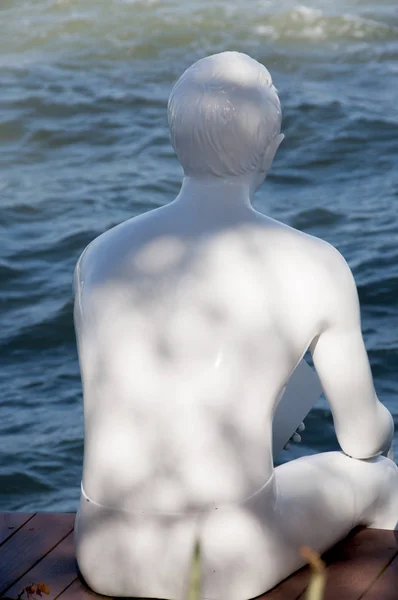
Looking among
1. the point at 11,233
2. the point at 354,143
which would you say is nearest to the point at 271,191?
the point at 354,143

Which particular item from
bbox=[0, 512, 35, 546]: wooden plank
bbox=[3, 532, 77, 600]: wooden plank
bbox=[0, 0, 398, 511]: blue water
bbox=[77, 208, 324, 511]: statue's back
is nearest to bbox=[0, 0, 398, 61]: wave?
bbox=[0, 0, 398, 511]: blue water

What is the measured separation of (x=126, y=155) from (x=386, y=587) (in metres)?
6.23

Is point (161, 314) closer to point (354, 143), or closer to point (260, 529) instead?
point (260, 529)

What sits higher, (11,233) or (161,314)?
(161,314)

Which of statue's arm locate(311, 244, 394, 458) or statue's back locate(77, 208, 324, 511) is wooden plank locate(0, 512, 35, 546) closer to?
statue's back locate(77, 208, 324, 511)

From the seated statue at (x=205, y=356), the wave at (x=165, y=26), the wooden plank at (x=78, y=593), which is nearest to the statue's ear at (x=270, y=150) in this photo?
the seated statue at (x=205, y=356)

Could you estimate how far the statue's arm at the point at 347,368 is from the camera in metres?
2.34

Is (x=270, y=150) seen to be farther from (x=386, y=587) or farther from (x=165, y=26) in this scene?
(x=165, y=26)

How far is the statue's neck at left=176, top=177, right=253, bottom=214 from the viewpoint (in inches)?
93.4

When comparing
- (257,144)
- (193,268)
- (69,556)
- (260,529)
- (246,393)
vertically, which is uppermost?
(257,144)

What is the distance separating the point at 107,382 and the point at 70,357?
146 inches

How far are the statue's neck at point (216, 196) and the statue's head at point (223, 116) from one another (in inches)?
0.7

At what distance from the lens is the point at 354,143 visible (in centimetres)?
A: 827

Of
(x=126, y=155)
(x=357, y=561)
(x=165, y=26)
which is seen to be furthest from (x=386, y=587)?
(x=165, y=26)
